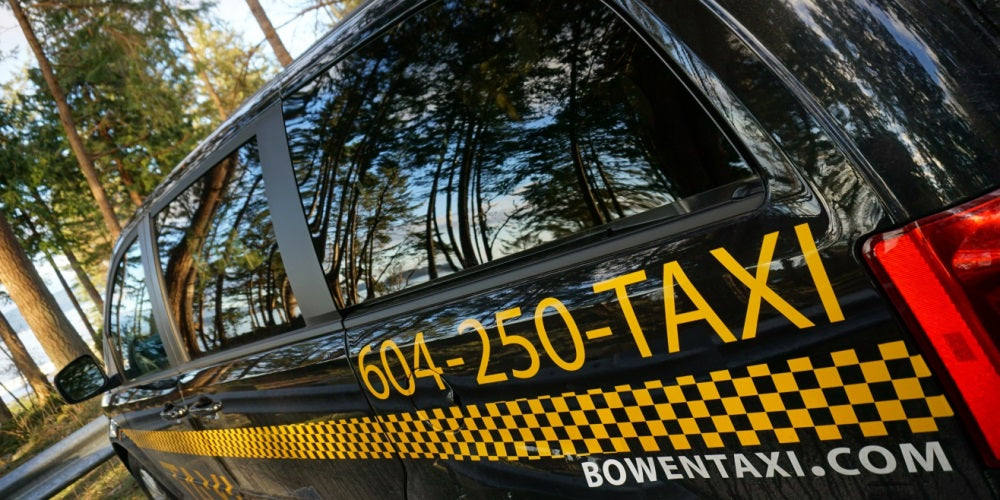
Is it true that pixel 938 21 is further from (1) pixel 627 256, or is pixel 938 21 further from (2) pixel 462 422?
(2) pixel 462 422

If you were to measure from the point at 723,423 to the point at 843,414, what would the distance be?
19 centimetres

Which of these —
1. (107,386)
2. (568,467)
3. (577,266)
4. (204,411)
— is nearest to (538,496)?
(568,467)

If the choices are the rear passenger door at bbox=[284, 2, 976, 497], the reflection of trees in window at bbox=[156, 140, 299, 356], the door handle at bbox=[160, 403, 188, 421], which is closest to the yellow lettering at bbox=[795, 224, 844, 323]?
the rear passenger door at bbox=[284, 2, 976, 497]

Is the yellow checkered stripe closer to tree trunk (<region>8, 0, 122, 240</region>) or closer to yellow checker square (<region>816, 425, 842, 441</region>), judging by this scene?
yellow checker square (<region>816, 425, 842, 441</region>)

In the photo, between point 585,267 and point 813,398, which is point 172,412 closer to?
point 585,267

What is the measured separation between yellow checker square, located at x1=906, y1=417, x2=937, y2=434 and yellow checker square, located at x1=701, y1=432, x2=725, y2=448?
11.1 inches

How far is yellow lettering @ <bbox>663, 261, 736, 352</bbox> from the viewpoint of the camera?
1055 mm

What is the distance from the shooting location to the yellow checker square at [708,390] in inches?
43.1

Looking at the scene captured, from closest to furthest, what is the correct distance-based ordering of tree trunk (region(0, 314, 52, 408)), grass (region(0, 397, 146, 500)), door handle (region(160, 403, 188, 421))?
door handle (region(160, 403, 188, 421)) → grass (region(0, 397, 146, 500)) → tree trunk (region(0, 314, 52, 408))

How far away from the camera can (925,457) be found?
36.9 inches

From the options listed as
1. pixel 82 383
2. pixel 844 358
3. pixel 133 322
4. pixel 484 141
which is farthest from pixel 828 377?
pixel 82 383

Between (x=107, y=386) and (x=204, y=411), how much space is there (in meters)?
1.23

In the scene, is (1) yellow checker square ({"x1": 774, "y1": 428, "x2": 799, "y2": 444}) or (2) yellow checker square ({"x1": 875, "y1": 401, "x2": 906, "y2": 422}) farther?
(1) yellow checker square ({"x1": 774, "y1": 428, "x2": 799, "y2": 444})

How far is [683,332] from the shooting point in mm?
1092
